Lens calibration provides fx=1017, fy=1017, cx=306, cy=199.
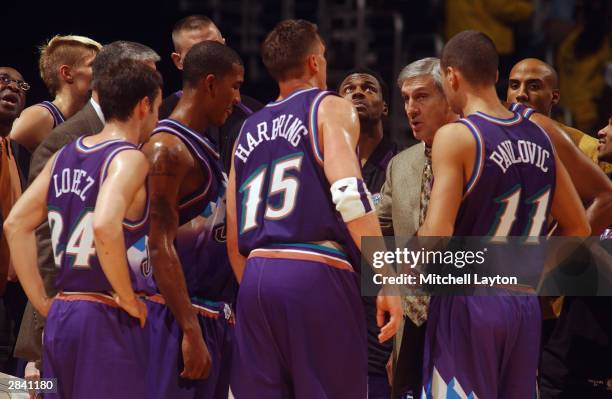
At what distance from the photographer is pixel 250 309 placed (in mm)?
4258

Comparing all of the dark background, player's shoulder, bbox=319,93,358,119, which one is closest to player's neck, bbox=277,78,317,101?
player's shoulder, bbox=319,93,358,119

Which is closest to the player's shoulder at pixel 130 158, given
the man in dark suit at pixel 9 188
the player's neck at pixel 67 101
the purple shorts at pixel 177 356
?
the purple shorts at pixel 177 356

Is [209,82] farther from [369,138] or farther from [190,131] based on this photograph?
[369,138]

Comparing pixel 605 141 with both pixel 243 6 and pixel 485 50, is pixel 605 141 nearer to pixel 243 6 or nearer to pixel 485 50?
pixel 485 50

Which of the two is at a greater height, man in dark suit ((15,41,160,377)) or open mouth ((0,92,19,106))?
open mouth ((0,92,19,106))

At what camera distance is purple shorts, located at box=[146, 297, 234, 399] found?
181 inches

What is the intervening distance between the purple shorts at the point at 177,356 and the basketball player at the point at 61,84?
1.66 metres

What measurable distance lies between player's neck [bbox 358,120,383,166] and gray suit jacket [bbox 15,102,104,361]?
172cm

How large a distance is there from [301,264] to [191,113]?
989mm

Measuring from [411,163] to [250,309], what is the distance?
5.13ft

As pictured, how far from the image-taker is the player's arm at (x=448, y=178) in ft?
13.6

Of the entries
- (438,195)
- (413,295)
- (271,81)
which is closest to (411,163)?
(413,295)

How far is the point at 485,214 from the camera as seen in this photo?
→ 167 inches

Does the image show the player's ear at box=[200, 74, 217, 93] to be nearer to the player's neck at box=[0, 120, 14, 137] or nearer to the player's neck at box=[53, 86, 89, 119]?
the player's neck at box=[53, 86, 89, 119]
